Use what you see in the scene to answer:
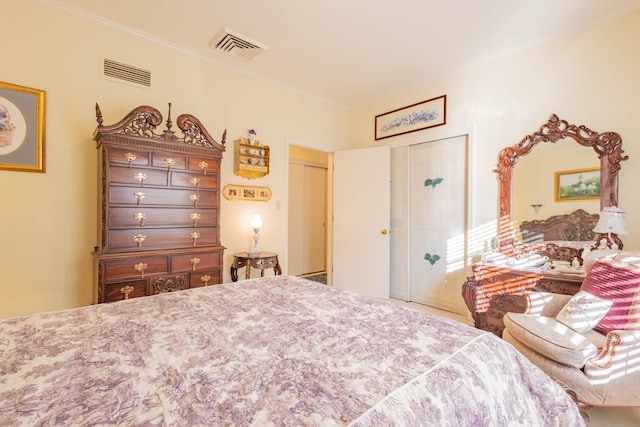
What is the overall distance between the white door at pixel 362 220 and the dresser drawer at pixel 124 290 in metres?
2.54

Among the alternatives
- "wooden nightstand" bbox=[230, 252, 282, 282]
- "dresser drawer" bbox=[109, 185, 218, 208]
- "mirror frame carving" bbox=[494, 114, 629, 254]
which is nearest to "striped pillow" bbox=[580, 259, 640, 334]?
"mirror frame carving" bbox=[494, 114, 629, 254]

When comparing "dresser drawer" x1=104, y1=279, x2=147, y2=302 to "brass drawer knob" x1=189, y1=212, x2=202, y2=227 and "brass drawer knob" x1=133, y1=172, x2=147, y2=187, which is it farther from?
"brass drawer knob" x1=133, y1=172, x2=147, y2=187

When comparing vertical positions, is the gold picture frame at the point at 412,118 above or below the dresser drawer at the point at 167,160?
above

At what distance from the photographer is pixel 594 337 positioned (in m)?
1.65

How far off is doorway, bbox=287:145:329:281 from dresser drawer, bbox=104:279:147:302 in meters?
3.06

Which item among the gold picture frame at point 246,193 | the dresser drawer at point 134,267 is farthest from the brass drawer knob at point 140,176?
the gold picture frame at point 246,193

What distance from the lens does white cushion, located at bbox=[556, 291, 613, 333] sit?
65.9 inches

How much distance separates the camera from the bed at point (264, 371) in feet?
2.20

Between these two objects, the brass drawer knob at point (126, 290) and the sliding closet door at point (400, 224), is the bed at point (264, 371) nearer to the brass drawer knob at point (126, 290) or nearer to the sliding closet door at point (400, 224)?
the brass drawer knob at point (126, 290)

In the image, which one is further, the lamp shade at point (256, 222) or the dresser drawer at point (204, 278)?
the lamp shade at point (256, 222)

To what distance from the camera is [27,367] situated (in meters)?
0.86

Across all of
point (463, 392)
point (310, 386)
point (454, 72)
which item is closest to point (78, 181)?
point (310, 386)

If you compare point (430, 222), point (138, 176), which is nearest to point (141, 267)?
point (138, 176)

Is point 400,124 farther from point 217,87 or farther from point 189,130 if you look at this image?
point 189,130
